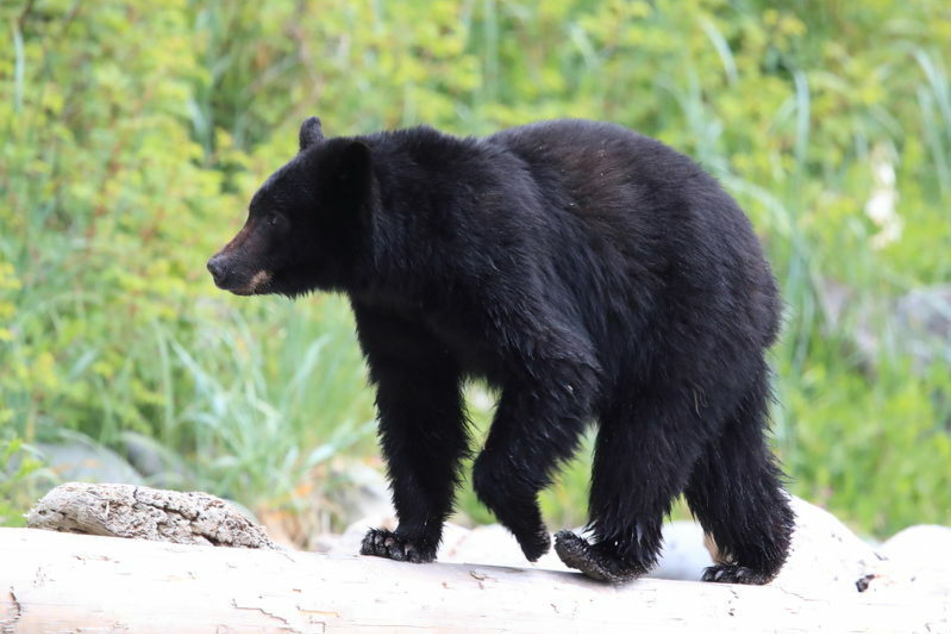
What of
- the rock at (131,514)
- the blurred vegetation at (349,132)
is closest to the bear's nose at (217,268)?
the rock at (131,514)

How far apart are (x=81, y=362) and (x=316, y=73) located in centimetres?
280

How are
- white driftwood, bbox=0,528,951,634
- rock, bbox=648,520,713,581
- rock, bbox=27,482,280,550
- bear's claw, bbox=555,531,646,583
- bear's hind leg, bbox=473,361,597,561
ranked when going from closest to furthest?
white driftwood, bbox=0,528,951,634 → rock, bbox=27,482,280,550 → bear's hind leg, bbox=473,361,597,561 → bear's claw, bbox=555,531,646,583 → rock, bbox=648,520,713,581

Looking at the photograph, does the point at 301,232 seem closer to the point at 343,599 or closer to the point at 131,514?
the point at 131,514

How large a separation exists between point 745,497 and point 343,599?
1.64 metres

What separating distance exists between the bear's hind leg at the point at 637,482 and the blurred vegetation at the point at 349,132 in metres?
2.05

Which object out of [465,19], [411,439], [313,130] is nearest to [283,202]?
[313,130]

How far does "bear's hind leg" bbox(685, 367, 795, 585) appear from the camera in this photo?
4.53 m

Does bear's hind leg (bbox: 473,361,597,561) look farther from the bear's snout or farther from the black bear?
the bear's snout

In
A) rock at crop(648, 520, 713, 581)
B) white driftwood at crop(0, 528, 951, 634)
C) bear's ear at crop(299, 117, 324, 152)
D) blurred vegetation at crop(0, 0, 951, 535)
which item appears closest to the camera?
white driftwood at crop(0, 528, 951, 634)

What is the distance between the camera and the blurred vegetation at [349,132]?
6836 mm

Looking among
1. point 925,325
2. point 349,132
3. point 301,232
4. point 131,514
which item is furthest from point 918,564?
point 349,132

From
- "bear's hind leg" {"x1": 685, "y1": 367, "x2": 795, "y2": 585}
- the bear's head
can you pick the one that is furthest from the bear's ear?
"bear's hind leg" {"x1": 685, "y1": 367, "x2": 795, "y2": 585}

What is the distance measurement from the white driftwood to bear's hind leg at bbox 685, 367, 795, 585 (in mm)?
559

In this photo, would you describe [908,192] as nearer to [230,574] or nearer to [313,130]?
[313,130]
